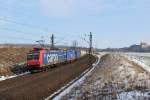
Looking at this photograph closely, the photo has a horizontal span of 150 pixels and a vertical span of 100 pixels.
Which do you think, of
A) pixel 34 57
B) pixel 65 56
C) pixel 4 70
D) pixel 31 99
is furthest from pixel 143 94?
pixel 65 56

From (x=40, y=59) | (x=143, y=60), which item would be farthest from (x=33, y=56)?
(x=143, y=60)

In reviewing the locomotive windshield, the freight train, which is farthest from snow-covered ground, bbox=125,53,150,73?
the locomotive windshield

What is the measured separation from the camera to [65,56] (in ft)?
254

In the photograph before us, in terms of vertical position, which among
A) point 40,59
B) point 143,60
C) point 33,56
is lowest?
point 143,60

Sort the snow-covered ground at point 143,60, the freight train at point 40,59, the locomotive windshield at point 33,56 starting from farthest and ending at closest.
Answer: the snow-covered ground at point 143,60 → the locomotive windshield at point 33,56 → the freight train at point 40,59

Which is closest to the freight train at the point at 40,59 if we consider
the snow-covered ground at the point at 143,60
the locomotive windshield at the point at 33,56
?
the locomotive windshield at the point at 33,56

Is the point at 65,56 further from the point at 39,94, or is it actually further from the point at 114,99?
the point at 114,99

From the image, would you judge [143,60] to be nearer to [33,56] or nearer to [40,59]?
[40,59]

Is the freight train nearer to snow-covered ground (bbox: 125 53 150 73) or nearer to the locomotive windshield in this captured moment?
the locomotive windshield

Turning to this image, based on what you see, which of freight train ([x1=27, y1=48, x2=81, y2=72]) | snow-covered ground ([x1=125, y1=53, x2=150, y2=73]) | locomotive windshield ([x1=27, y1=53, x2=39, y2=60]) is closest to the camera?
freight train ([x1=27, y1=48, x2=81, y2=72])

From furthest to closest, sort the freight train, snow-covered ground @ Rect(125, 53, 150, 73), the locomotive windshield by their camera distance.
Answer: snow-covered ground @ Rect(125, 53, 150, 73), the locomotive windshield, the freight train

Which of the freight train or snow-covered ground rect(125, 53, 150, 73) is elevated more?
the freight train

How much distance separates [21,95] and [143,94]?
1008 cm

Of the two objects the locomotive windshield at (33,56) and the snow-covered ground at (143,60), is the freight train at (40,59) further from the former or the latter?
the snow-covered ground at (143,60)
